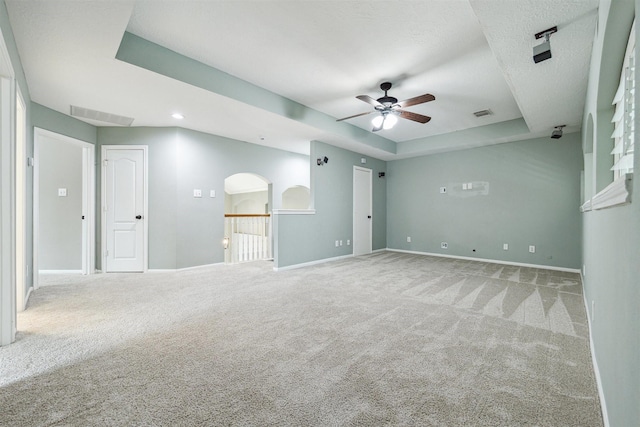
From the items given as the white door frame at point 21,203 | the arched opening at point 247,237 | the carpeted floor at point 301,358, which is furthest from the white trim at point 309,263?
the white door frame at point 21,203

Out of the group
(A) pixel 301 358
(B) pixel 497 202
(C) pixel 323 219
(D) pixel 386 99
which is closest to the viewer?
(A) pixel 301 358

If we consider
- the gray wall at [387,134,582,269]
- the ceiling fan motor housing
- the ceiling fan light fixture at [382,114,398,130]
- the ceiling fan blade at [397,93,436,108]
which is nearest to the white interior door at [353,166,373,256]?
the gray wall at [387,134,582,269]

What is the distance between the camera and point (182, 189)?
505 cm

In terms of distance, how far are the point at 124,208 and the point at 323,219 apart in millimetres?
3649

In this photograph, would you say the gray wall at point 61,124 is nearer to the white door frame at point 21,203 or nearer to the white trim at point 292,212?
the white door frame at point 21,203

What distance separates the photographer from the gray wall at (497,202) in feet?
16.3

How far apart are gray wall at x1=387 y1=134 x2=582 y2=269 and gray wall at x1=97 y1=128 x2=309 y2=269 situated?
4.44m

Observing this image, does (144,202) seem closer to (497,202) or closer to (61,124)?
(61,124)

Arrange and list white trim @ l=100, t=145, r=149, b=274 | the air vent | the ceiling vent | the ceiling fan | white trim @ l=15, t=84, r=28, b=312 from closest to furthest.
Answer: white trim @ l=15, t=84, r=28, b=312 < the ceiling fan < the ceiling vent < the air vent < white trim @ l=100, t=145, r=149, b=274

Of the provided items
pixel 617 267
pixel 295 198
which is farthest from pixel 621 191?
pixel 295 198

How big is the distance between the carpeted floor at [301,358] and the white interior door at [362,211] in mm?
2938

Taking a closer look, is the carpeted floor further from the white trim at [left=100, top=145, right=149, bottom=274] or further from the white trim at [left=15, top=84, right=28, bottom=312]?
the white trim at [left=100, top=145, right=149, bottom=274]

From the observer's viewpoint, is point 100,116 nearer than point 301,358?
No

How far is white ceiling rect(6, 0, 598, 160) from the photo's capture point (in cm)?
223
